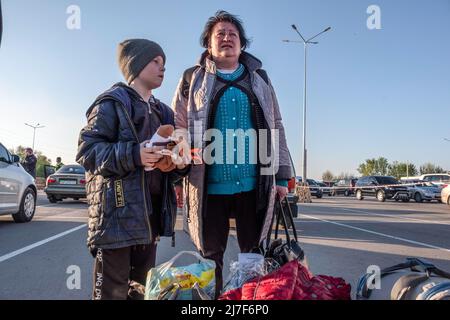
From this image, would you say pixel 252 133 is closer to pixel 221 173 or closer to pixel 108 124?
pixel 221 173

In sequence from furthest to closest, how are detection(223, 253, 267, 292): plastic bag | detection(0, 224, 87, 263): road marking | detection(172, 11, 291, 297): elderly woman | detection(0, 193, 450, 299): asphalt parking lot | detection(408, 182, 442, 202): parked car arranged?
detection(408, 182, 442, 202): parked car
detection(0, 224, 87, 263): road marking
detection(0, 193, 450, 299): asphalt parking lot
detection(172, 11, 291, 297): elderly woman
detection(223, 253, 267, 292): plastic bag

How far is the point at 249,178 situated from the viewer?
2.47 metres

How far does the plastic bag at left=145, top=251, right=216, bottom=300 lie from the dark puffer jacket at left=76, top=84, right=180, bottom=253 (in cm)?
26

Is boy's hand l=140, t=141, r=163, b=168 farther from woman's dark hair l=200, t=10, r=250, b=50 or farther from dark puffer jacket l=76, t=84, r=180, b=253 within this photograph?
woman's dark hair l=200, t=10, r=250, b=50

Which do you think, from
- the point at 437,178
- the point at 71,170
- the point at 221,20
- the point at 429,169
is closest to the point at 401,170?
the point at 429,169

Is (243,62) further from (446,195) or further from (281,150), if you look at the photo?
(446,195)

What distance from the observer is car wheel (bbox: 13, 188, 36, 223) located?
8.23 m

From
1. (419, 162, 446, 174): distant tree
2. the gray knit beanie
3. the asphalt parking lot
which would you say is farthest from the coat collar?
(419, 162, 446, 174): distant tree

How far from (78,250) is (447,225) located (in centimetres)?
909

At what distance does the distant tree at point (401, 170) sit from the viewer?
90.1 metres

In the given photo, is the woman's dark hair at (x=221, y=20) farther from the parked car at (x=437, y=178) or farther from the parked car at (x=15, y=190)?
the parked car at (x=437, y=178)

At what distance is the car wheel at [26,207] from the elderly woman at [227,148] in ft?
23.4

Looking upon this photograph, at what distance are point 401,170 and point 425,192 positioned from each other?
7505 cm
